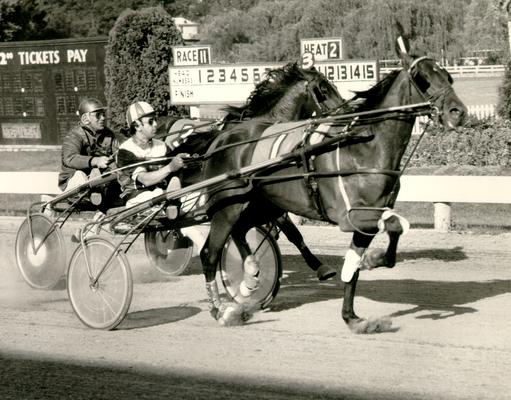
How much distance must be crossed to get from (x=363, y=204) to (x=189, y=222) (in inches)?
77.1

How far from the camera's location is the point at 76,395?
6.08 meters

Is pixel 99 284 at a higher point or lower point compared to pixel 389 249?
lower

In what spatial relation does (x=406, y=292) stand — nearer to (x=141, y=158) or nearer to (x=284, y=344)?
(x=284, y=344)

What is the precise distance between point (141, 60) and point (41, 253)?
433 inches

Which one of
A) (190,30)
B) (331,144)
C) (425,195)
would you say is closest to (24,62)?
(425,195)

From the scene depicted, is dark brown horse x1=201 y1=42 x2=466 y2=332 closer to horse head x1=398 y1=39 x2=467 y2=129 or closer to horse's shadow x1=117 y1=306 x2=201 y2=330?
horse head x1=398 y1=39 x2=467 y2=129

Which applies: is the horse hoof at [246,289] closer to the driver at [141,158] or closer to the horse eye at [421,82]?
the driver at [141,158]

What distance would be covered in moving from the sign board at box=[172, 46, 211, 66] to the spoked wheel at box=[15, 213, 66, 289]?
24.7ft

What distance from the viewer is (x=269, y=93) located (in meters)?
10.0

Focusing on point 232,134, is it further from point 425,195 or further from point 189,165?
point 425,195

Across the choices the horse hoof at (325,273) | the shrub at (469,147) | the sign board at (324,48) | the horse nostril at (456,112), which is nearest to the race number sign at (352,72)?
the sign board at (324,48)

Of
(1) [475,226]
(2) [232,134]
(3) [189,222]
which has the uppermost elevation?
(2) [232,134]

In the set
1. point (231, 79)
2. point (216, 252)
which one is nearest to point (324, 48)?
point (231, 79)

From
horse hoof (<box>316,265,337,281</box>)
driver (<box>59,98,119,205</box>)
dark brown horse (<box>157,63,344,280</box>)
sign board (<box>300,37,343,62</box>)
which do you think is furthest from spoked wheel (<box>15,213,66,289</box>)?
sign board (<box>300,37,343,62</box>)
